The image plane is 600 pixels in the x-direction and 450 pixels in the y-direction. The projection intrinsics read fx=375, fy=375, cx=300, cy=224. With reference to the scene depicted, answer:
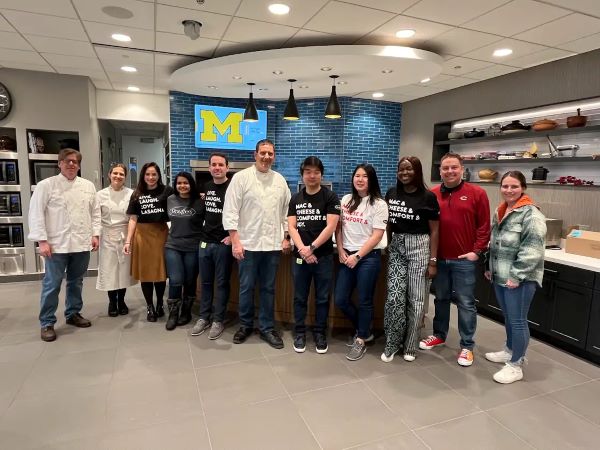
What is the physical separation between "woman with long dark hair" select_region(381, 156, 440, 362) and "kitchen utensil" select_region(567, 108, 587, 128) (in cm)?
235

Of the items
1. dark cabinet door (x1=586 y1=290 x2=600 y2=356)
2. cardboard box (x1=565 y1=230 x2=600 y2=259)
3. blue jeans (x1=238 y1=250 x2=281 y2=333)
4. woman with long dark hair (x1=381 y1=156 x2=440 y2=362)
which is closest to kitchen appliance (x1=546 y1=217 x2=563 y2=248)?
cardboard box (x1=565 y1=230 x2=600 y2=259)

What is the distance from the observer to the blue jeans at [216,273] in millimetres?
3096

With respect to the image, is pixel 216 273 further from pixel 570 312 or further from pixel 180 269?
pixel 570 312

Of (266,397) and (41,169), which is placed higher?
(41,169)

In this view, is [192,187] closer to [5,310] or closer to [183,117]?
[5,310]

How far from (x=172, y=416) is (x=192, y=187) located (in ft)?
5.98

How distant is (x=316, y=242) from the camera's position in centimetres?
275

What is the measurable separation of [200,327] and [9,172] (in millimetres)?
3641

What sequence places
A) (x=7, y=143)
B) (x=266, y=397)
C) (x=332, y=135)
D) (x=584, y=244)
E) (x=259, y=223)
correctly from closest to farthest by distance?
(x=266, y=397) < (x=259, y=223) < (x=584, y=244) < (x=7, y=143) < (x=332, y=135)

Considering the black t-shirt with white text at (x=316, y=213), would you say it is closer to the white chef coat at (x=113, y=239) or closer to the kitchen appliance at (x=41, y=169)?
the white chef coat at (x=113, y=239)

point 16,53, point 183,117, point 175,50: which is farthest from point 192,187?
point 183,117

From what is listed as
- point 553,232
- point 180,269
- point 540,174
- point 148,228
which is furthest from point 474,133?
point 148,228

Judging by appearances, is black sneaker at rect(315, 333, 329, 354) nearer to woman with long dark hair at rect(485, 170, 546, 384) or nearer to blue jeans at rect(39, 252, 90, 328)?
woman with long dark hair at rect(485, 170, 546, 384)

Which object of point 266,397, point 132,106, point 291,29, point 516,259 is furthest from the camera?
point 132,106
